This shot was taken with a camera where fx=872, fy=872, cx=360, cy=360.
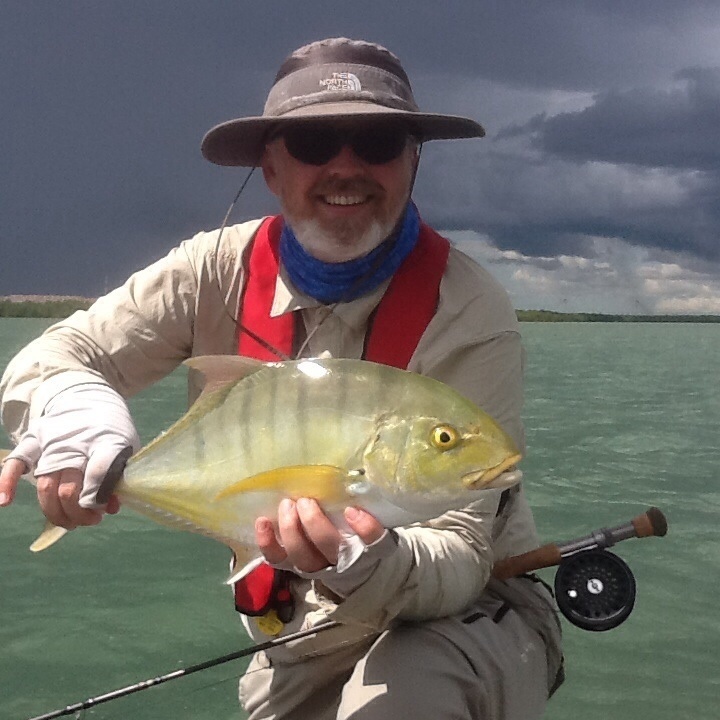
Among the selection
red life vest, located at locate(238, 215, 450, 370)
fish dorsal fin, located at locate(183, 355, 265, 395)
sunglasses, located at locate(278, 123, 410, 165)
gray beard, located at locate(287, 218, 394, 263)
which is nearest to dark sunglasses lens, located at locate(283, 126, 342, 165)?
sunglasses, located at locate(278, 123, 410, 165)

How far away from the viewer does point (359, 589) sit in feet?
8.49

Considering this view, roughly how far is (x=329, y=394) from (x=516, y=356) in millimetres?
1191

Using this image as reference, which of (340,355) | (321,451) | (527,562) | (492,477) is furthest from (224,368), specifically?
(527,562)

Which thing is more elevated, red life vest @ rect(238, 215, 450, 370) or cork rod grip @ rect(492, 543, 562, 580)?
red life vest @ rect(238, 215, 450, 370)

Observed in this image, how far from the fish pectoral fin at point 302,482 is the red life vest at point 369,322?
96cm

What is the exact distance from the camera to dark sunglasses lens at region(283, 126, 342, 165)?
10.8 ft

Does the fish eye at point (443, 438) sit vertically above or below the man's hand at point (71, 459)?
above

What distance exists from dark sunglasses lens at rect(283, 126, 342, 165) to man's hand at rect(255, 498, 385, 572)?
154cm

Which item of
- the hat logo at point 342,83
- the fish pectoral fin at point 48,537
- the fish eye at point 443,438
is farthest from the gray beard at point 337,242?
the fish pectoral fin at point 48,537

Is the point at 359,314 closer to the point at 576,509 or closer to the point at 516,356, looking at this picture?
the point at 516,356

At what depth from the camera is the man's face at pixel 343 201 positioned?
3.31 metres

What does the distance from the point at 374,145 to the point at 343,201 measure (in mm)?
240

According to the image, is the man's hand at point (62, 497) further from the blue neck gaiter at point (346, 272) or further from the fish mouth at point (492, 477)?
the blue neck gaiter at point (346, 272)

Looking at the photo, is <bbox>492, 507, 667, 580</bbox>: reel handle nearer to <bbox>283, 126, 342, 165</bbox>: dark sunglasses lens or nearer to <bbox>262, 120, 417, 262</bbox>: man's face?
<bbox>262, 120, 417, 262</bbox>: man's face
